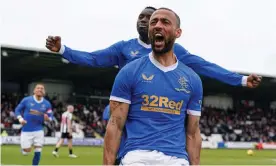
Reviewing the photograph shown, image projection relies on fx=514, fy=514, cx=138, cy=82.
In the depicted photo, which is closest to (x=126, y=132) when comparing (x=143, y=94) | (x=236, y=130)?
(x=143, y=94)

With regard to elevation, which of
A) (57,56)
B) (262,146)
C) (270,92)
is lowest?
(262,146)

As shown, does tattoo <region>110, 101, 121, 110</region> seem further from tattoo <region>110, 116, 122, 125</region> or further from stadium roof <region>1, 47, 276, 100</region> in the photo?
stadium roof <region>1, 47, 276, 100</region>

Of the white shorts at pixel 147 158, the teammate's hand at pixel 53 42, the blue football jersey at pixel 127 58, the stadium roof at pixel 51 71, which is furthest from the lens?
the stadium roof at pixel 51 71

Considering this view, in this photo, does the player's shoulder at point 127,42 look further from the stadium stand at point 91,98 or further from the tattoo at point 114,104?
the stadium stand at point 91,98

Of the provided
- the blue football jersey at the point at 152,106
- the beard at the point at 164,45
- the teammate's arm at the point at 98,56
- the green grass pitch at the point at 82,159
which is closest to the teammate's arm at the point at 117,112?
the blue football jersey at the point at 152,106

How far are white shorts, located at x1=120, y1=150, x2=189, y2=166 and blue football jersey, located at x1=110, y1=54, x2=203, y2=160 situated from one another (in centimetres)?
4

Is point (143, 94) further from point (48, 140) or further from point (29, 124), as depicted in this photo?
point (48, 140)

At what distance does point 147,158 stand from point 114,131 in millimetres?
359

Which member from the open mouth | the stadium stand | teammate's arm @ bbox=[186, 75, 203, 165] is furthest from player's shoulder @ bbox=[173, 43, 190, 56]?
the stadium stand

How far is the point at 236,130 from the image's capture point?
50.5m

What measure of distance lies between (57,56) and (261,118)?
94.7 ft

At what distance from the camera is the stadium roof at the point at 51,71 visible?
120 feet

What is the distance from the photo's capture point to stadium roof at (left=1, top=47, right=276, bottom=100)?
3659 cm

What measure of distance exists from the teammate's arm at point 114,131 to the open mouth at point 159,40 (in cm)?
54
